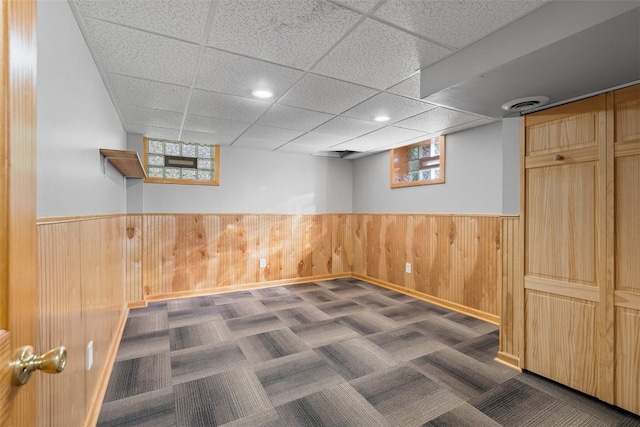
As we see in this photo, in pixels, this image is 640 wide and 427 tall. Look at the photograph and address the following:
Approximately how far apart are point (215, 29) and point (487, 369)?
303cm

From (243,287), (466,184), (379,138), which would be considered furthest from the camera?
(243,287)

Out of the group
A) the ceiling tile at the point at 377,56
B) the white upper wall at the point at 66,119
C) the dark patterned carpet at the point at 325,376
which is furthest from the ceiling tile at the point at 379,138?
the white upper wall at the point at 66,119

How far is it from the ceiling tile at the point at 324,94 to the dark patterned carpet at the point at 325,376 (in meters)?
2.24

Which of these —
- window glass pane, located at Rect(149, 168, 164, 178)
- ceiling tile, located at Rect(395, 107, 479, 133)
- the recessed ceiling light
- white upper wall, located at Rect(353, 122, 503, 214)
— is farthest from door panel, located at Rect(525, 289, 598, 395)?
window glass pane, located at Rect(149, 168, 164, 178)

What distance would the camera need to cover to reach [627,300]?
1.83m

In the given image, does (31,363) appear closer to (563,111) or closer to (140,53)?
(140,53)

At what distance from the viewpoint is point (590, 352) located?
6.50 feet

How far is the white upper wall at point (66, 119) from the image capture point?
111 cm

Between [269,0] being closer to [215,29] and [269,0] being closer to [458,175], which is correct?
[215,29]

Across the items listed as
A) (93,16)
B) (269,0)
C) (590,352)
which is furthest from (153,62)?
(590,352)

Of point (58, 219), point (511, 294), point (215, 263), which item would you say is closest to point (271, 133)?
point (215, 263)

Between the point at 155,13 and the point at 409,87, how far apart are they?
1.80m

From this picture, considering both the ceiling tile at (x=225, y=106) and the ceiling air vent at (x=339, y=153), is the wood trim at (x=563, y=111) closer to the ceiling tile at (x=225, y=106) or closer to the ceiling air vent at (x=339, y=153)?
the ceiling tile at (x=225, y=106)

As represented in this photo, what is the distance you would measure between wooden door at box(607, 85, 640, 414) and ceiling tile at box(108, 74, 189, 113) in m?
3.10
